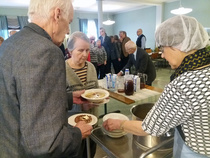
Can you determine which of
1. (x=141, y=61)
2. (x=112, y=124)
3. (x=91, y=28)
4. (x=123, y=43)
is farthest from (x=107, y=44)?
(x=91, y=28)

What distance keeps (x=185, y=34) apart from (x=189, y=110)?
0.31m

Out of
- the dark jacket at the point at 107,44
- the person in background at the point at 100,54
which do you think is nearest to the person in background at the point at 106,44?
the dark jacket at the point at 107,44

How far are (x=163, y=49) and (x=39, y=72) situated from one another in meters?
0.55

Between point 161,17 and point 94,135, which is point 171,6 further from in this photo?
point 94,135

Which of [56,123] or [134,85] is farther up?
[56,123]

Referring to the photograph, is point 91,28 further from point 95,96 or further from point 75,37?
point 95,96

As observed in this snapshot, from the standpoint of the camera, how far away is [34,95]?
521mm

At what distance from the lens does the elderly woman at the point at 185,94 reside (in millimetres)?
558

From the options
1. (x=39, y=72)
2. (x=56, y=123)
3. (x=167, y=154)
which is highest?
(x=39, y=72)

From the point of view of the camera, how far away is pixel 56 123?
0.55 m

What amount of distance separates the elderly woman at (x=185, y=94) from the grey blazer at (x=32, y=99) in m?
0.37

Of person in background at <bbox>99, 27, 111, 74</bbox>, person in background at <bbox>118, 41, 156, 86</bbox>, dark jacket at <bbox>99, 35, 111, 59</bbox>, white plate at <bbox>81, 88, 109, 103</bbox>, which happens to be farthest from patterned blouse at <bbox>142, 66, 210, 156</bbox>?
dark jacket at <bbox>99, 35, 111, 59</bbox>

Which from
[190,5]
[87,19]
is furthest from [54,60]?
[87,19]

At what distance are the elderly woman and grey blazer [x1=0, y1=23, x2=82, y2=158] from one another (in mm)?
366
